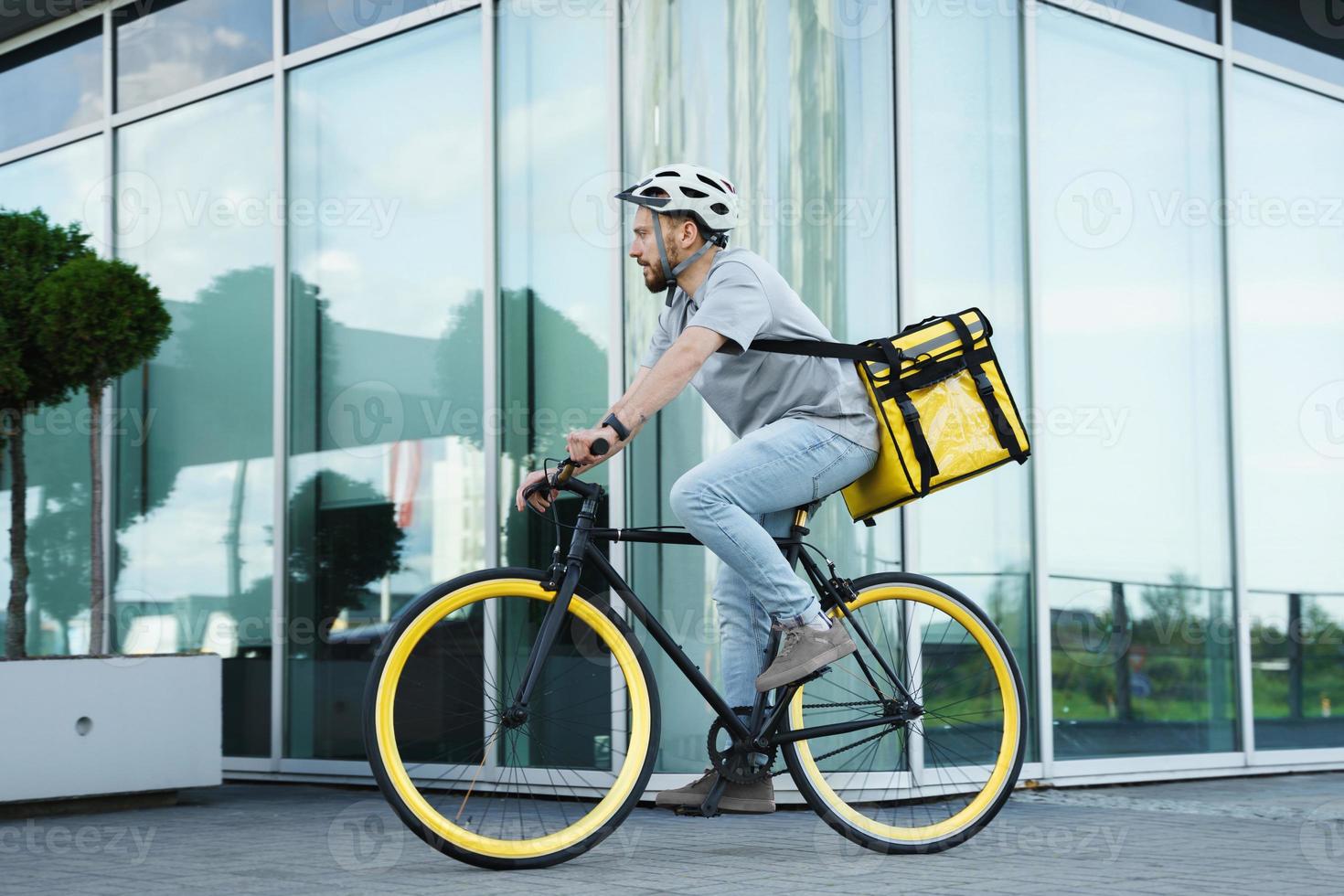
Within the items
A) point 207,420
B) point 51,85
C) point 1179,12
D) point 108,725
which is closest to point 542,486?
point 108,725

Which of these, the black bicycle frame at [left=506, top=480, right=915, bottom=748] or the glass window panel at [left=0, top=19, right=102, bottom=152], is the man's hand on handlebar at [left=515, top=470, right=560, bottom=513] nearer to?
the black bicycle frame at [left=506, top=480, right=915, bottom=748]

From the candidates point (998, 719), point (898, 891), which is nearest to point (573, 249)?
point (998, 719)

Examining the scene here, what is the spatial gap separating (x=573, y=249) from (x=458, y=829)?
3.20 metres

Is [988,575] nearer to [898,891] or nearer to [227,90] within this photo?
[898,891]

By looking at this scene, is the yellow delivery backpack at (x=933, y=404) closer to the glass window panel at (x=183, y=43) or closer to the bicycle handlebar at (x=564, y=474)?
the bicycle handlebar at (x=564, y=474)

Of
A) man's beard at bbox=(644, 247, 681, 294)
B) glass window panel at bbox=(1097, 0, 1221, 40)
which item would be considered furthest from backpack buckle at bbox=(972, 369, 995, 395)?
glass window panel at bbox=(1097, 0, 1221, 40)

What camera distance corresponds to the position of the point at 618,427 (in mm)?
3809

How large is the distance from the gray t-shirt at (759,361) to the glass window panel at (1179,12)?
3.76 meters

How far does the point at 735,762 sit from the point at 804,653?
0.35 metres

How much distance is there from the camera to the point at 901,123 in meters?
6.27

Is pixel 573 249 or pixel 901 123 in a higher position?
pixel 901 123

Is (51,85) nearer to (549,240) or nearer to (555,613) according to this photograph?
(549,240)

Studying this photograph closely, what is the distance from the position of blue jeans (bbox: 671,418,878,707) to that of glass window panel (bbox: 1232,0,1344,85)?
4.64m

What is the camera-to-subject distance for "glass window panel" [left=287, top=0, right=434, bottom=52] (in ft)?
23.9
